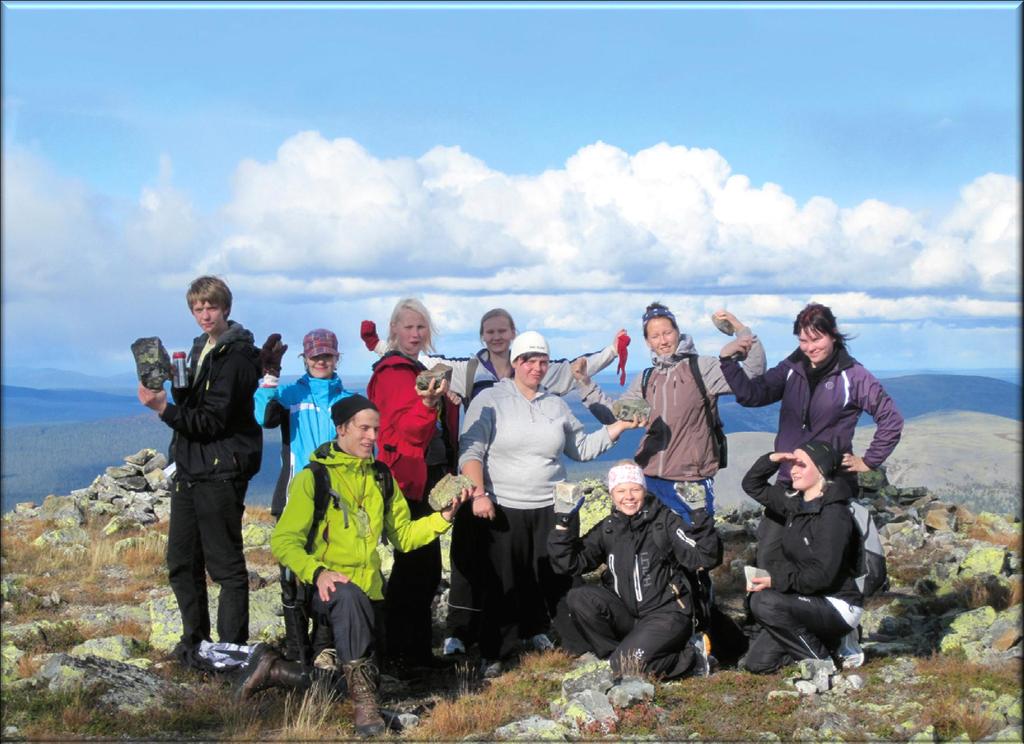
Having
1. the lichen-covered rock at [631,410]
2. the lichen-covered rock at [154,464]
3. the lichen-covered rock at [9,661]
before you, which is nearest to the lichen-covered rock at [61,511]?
the lichen-covered rock at [154,464]

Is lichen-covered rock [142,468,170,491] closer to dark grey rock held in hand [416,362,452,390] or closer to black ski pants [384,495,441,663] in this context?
black ski pants [384,495,441,663]

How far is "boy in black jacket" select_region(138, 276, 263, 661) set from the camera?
7320mm

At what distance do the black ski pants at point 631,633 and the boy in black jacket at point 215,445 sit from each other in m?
2.62

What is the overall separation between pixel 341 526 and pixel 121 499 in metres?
14.8

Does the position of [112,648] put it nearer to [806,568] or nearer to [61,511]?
[806,568]

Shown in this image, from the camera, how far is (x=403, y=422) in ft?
25.7

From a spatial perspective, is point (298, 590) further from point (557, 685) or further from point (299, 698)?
point (557, 685)

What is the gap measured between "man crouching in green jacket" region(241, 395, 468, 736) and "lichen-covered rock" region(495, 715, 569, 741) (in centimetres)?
80

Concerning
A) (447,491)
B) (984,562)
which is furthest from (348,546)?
(984,562)

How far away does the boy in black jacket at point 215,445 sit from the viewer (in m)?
7.32

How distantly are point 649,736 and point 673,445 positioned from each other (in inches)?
99.9

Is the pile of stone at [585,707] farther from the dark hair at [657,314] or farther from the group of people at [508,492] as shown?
the dark hair at [657,314]

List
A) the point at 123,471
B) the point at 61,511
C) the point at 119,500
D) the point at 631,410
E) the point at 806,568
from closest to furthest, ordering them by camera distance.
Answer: the point at 806,568
the point at 631,410
the point at 61,511
the point at 119,500
the point at 123,471

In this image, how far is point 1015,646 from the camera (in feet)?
26.6
